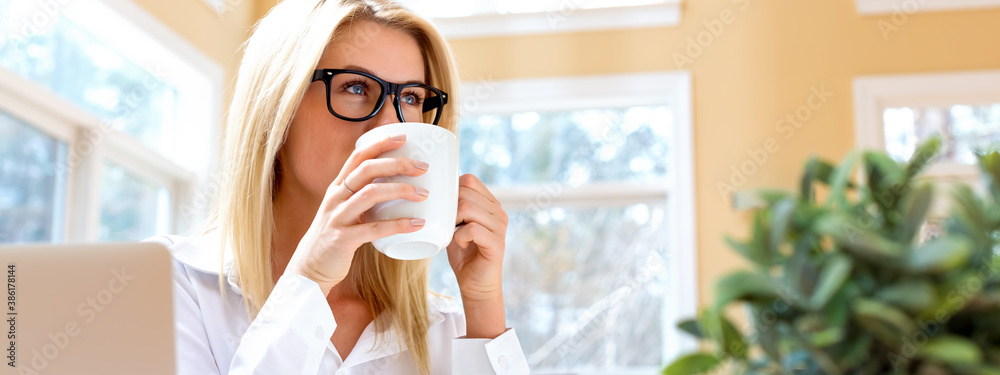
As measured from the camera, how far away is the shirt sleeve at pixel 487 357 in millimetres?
1136

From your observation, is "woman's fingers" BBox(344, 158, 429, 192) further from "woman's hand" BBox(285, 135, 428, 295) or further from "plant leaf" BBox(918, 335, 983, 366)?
"plant leaf" BBox(918, 335, 983, 366)

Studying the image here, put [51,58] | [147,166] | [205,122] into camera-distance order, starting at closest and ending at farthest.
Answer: [51,58]
[147,166]
[205,122]

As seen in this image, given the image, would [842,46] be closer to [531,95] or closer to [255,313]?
[531,95]

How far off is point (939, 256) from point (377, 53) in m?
1.05

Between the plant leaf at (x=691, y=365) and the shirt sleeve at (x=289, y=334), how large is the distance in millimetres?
745

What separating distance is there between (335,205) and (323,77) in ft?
0.88

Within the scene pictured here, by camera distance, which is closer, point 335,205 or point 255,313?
point 335,205

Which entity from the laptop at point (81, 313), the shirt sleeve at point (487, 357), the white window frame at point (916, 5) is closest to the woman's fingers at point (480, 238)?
the shirt sleeve at point (487, 357)

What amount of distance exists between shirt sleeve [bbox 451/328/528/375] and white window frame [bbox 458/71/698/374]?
9.41 ft

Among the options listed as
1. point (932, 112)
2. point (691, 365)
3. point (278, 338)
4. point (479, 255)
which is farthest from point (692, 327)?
point (932, 112)

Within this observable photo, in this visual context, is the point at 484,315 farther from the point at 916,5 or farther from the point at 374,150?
the point at 916,5

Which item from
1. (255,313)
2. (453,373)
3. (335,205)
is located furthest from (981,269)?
(255,313)

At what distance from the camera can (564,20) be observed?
Answer: 13.8 ft

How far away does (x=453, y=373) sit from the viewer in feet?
3.78
